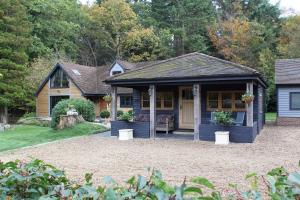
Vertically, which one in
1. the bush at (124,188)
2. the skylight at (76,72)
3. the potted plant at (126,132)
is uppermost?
the skylight at (76,72)

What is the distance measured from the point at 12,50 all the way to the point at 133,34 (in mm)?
15208

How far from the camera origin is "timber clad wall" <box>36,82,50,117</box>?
27516 millimetres

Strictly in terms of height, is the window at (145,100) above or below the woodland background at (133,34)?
below

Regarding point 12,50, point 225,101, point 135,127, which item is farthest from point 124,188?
point 12,50

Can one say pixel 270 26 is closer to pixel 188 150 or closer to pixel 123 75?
pixel 123 75

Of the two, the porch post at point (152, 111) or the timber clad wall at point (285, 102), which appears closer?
the porch post at point (152, 111)

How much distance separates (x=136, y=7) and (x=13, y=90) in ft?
74.7

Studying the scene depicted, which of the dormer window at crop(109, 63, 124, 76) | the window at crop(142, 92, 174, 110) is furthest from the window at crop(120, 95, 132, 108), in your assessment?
the window at crop(142, 92, 174, 110)

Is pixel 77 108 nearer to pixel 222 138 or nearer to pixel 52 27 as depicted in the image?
pixel 222 138

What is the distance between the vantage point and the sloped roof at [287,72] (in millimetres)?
19547

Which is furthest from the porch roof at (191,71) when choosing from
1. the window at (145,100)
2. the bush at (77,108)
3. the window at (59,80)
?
the window at (59,80)

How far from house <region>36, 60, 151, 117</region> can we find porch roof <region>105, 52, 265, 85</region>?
10976 mm

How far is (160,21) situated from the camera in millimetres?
41375

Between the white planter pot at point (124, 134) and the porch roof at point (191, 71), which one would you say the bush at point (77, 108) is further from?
the white planter pot at point (124, 134)
